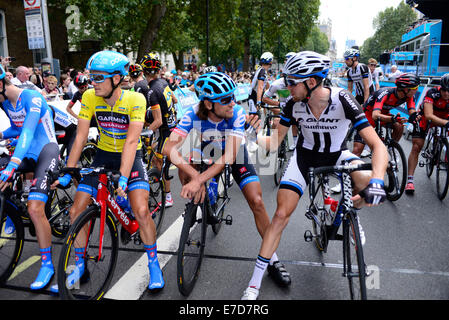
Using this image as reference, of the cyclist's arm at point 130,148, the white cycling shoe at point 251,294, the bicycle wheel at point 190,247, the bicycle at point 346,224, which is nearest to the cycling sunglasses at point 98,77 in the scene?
the cyclist's arm at point 130,148

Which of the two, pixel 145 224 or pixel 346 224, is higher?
pixel 346 224

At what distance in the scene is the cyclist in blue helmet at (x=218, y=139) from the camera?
3.27 m

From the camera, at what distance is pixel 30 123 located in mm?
3676

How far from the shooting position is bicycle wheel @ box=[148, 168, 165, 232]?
470cm

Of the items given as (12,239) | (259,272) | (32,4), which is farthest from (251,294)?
(32,4)

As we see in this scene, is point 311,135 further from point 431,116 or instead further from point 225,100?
point 431,116

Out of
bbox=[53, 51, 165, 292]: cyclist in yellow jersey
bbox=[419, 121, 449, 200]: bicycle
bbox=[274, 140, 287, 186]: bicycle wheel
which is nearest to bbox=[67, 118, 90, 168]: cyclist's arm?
bbox=[53, 51, 165, 292]: cyclist in yellow jersey

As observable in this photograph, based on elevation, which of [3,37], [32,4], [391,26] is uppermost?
[391,26]

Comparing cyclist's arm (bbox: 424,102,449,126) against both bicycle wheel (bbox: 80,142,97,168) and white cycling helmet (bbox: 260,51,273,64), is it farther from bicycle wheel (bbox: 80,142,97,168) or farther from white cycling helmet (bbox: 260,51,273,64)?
bicycle wheel (bbox: 80,142,97,168)

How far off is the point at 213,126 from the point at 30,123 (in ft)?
5.98

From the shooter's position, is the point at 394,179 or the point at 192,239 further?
the point at 394,179

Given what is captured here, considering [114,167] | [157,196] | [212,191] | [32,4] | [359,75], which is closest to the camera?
[114,167]

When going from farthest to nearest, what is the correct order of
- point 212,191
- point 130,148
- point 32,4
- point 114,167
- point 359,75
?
point 32,4 < point 359,75 < point 212,191 < point 114,167 < point 130,148

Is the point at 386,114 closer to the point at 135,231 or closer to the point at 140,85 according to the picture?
the point at 140,85
